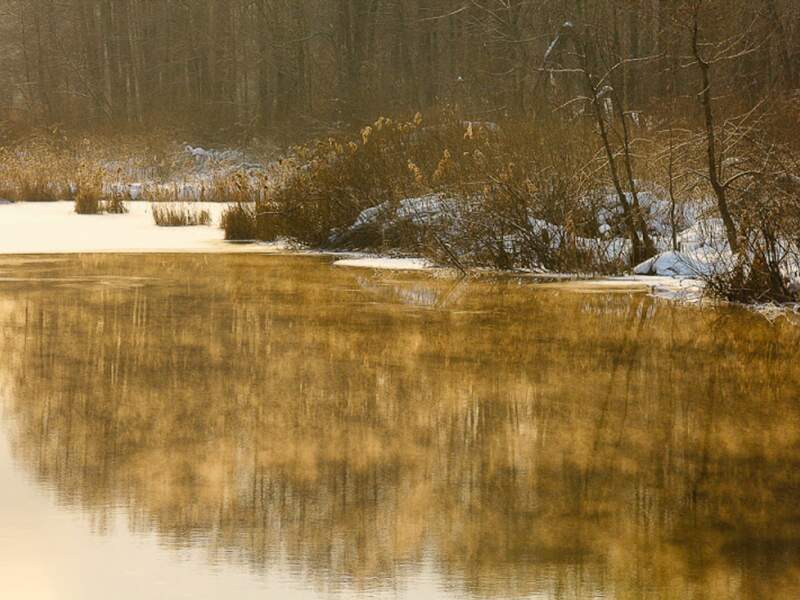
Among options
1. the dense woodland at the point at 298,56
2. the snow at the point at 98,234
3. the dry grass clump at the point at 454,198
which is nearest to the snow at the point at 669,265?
the dry grass clump at the point at 454,198

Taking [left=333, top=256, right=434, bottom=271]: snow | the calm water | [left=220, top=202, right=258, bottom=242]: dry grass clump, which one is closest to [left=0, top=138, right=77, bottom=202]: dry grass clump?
[left=220, top=202, right=258, bottom=242]: dry grass clump

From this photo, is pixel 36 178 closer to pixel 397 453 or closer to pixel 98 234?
pixel 98 234

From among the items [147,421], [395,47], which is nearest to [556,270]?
[147,421]

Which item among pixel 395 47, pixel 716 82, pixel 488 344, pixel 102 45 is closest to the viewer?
pixel 488 344

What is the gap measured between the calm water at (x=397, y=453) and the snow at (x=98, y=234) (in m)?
5.72

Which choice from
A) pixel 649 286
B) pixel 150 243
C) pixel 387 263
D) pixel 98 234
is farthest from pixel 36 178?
pixel 649 286

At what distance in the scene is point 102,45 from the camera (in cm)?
4647

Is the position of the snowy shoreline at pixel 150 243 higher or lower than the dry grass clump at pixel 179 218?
lower

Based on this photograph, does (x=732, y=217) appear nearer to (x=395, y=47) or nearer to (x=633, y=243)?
(x=633, y=243)

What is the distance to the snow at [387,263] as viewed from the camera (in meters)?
12.8

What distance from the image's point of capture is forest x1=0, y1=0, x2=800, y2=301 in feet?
39.3

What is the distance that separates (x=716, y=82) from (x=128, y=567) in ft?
59.7

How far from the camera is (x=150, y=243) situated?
15.8 meters

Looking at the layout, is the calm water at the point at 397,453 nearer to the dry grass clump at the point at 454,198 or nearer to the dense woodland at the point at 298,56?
the dry grass clump at the point at 454,198
